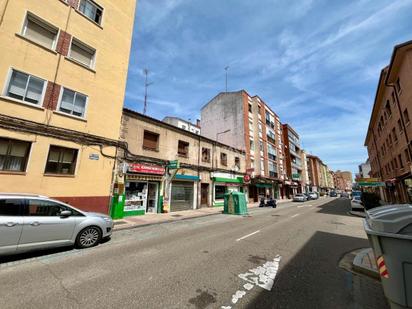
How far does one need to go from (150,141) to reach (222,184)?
11324mm

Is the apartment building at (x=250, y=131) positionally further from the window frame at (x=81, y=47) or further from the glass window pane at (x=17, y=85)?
the glass window pane at (x=17, y=85)

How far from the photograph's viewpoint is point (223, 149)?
26.1 metres

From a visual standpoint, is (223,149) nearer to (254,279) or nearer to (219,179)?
(219,179)

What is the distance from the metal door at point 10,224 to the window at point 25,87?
6896mm

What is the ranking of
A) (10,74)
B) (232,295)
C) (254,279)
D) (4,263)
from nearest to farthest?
(232,295), (254,279), (4,263), (10,74)

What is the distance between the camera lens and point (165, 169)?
1777 cm

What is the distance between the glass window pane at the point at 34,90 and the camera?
1049cm

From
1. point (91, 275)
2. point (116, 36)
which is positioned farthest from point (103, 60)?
point (91, 275)

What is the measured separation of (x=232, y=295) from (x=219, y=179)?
20315 mm

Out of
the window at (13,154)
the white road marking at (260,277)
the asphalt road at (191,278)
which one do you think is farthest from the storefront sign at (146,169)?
the white road marking at (260,277)

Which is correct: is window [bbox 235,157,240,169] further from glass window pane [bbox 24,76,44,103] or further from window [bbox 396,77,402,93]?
glass window pane [bbox 24,76,44,103]

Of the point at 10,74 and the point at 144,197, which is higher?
the point at 10,74

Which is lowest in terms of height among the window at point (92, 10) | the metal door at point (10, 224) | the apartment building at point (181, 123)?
the metal door at point (10, 224)

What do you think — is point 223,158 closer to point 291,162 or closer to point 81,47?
point 81,47
